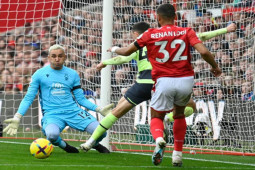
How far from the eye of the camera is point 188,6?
10.4 metres

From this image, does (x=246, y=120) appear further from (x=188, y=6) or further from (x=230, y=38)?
(x=188, y=6)

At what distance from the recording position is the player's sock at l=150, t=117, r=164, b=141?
20.7 feet

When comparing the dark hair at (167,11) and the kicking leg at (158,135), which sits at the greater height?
the dark hair at (167,11)

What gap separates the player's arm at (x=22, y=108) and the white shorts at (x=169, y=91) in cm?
214

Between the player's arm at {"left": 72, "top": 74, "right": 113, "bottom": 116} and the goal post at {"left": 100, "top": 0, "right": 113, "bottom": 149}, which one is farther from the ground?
the goal post at {"left": 100, "top": 0, "right": 113, "bottom": 149}

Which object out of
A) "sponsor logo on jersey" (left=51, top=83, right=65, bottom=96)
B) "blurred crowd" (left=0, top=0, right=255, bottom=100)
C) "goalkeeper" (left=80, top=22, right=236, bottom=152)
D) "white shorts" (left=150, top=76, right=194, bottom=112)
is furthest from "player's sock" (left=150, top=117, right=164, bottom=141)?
"blurred crowd" (left=0, top=0, right=255, bottom=100)

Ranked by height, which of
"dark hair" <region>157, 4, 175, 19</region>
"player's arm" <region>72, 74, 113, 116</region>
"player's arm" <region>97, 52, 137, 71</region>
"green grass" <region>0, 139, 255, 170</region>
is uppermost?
"dark hair" <region>157, 4, 175, 19</region>

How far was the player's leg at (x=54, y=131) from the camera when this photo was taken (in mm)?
8242

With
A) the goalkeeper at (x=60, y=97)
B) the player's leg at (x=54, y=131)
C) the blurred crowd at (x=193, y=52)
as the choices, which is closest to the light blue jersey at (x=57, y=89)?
the goalkeeper at (x=60, y=97)

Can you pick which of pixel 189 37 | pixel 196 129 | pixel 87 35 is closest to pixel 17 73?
pixel 87 35

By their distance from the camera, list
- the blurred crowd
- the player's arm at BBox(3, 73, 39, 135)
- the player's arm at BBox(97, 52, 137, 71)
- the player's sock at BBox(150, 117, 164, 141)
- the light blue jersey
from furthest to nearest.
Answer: the blurred crowd, the light blue jersey, the player's arm at BBox(3, 73, 39, 135), the player's arm at BBox(97, 52, 137, 71), the player's sock at BBox(150, 117, 164, 141)

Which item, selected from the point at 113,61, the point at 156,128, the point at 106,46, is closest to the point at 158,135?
the point at 156,128

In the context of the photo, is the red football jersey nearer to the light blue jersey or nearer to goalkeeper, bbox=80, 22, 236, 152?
goalkeeper, bbox=80, 22, 236, 152

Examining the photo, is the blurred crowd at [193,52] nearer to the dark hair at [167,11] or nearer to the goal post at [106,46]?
the goal post at [106,46]
